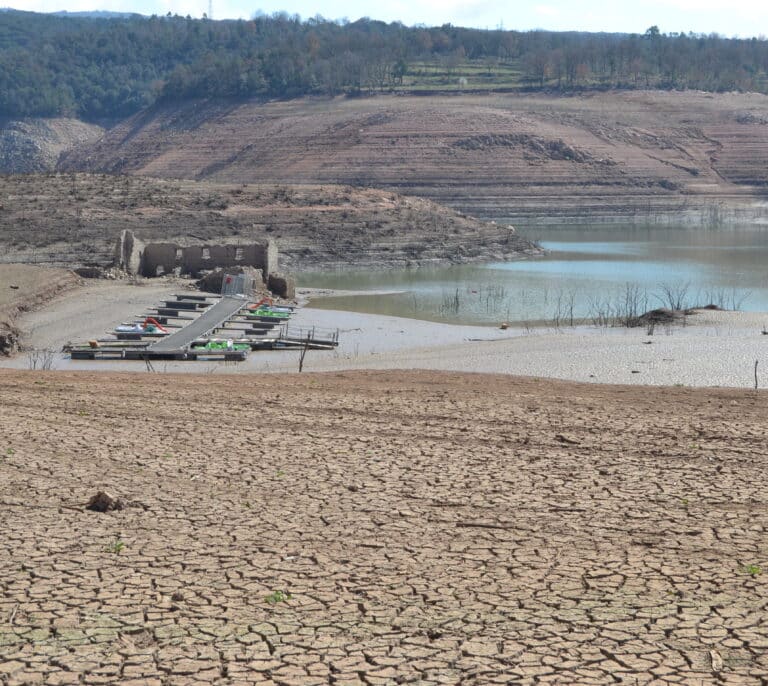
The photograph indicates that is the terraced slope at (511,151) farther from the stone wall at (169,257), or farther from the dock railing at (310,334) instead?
the dock railing at (310,334)

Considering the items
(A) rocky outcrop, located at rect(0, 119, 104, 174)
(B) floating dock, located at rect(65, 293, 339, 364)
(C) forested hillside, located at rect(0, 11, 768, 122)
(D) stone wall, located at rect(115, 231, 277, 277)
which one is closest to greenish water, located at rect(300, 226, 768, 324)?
(D) stone wall, located at rect(115, 231, 277, 277)

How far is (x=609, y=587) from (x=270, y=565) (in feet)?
8.54

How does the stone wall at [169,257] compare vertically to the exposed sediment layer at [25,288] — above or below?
above

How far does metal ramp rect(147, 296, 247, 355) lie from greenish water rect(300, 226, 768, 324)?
4557 mm

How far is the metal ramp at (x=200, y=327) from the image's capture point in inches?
1056

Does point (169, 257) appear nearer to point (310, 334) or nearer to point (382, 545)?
point (310, 334)

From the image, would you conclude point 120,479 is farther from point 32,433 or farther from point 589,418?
point 589,418

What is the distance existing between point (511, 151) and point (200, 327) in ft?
214

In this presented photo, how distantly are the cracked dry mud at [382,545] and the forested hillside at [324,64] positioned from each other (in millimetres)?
102589

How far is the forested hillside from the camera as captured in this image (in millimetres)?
122000

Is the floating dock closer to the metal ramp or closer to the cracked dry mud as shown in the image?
the metal ramp

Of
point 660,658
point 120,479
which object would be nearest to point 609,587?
point 660,658

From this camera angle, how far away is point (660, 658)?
7.18 metres

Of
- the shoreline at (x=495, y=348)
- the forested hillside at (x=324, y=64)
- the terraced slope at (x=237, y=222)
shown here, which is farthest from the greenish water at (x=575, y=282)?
the forested hillside at (x=324, y=64)
